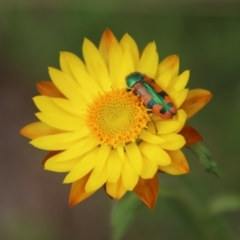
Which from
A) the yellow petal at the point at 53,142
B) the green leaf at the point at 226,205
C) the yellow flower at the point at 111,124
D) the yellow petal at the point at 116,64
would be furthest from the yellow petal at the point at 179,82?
the green leaf at the point at 226,205

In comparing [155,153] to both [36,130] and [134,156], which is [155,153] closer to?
[134,156]

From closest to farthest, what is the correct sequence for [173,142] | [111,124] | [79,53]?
[173,142] → [111,124] → [79,53]

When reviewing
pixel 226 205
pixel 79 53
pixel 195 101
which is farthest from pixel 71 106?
pixel 79 53

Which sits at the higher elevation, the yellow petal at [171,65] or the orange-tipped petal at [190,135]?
the yellow petal at [171,65]

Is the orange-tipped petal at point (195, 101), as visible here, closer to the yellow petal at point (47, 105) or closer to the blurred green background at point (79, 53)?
the yellow petal at point (47, 105)

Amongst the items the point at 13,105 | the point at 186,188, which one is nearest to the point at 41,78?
the point at 13,105

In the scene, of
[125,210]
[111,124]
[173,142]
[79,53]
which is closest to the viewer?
[173,142]

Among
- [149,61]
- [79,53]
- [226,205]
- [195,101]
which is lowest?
[226,205]
